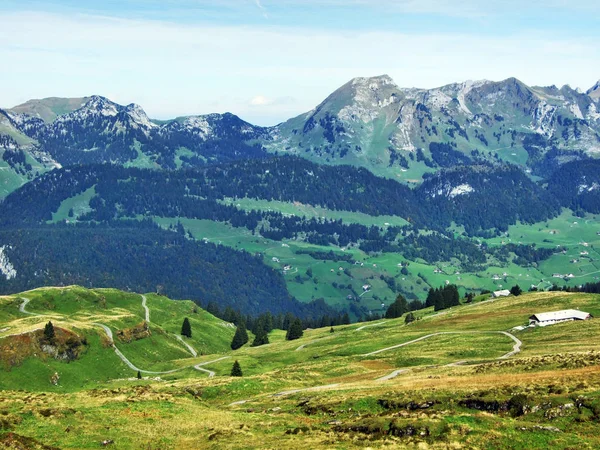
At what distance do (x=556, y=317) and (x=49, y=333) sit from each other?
99526 millimetres

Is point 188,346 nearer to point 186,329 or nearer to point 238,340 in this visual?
point 186,329

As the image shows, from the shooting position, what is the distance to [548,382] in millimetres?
59000

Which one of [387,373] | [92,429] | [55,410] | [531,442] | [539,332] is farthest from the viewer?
[539,332]

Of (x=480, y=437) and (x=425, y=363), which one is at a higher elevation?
(x=480, y=437)

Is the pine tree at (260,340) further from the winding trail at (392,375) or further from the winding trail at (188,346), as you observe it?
the winding trail at (392,375)

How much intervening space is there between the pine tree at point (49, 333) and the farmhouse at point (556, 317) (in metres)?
94.0

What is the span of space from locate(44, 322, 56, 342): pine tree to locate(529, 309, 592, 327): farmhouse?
308 ft

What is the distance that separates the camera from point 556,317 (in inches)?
5217

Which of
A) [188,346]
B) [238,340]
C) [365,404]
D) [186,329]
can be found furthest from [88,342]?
[365,404]

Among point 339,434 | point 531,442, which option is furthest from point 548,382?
point 339,434

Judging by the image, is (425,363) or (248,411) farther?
(425,363)

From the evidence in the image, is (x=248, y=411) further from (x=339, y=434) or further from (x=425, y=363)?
(x=425, y=363)

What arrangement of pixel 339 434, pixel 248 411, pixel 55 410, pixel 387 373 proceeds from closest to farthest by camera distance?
pixel 339 434, pixel 55 410, pixel 248 411, pixel 387 373

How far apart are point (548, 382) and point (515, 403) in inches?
278
